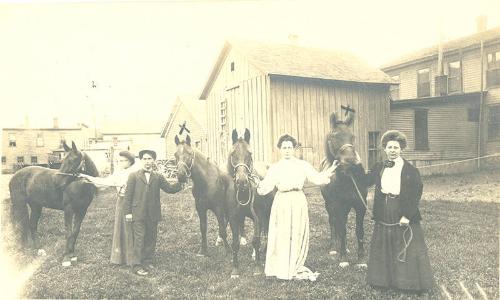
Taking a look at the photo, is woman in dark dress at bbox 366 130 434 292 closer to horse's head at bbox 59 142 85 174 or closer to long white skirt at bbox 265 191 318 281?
long white skirt at bbox 265 191 318 281

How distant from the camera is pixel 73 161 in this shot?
5.03 m

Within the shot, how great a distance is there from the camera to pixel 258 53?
269 inches

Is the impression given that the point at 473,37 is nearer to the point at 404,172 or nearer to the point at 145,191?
the point at 404,172

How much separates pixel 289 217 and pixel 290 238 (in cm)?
26

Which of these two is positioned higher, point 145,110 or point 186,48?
point 186,48

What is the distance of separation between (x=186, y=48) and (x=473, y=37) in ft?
15.8

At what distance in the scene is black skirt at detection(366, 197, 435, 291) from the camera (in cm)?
377

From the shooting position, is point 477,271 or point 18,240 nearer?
point 477,271

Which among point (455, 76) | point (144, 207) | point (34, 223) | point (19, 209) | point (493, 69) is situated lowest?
point (34, 223)

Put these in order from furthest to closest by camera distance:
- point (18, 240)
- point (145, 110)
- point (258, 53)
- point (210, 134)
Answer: point (210, 134)
point (145, 110)
point (258, 53)
point (18, 240)

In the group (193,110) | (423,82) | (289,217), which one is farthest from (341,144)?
(193,110)

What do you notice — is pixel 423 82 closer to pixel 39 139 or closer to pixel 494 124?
pixel 494 124

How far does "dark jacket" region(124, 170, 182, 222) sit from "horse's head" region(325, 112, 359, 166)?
6.98ft

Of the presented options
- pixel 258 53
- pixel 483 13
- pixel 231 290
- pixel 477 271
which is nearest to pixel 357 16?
pixel 483 13
